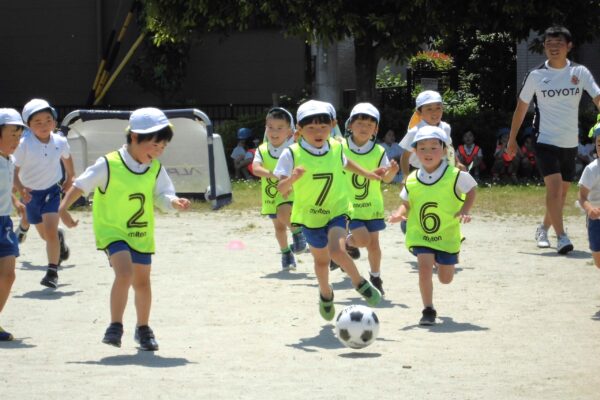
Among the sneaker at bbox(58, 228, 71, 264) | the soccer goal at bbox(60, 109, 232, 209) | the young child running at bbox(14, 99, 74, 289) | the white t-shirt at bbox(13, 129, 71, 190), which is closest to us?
the young child running at bbox(14, 99, 74, 289)

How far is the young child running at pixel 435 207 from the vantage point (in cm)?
949

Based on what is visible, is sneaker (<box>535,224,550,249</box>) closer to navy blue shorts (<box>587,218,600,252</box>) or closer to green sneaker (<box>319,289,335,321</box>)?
navy blue shorts (<box>587,218,600,252</box>)

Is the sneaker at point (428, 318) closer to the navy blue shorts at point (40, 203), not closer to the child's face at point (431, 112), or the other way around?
the child's face at point (431, 112)

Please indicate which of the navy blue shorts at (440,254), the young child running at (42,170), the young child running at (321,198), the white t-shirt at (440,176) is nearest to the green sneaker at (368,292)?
the young child running at (321,198)

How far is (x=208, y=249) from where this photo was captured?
13992 millimetres

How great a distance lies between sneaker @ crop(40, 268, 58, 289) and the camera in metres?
11.2

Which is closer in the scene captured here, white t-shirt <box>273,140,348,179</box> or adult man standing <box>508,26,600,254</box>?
white t-shirt <box>273,140,348,179</box>

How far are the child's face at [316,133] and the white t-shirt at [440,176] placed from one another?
0.84 m

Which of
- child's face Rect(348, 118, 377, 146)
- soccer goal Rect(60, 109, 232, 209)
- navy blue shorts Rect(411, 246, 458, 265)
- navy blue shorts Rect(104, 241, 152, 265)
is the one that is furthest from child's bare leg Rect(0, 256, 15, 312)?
soccer goal Rect(60, 109, 232, 209)

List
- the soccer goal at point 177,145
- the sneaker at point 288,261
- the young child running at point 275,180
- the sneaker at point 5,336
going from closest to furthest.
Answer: the sneaker at point 5,336, the young child running at point 275,180, the sneaker at point 288,261, the soccer goal at point 177,145

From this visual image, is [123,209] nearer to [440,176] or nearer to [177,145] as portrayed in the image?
[440,176]

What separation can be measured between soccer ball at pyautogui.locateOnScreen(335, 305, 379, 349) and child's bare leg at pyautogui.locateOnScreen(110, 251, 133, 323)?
1446 millimetres

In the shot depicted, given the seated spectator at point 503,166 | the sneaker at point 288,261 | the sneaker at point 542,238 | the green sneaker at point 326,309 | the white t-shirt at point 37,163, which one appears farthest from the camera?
the seated spectator at point 503,166

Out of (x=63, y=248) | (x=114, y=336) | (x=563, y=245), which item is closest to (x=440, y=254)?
(x=114, y=336)
